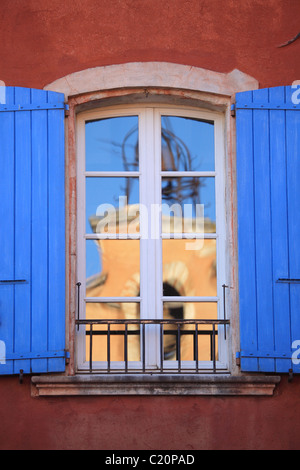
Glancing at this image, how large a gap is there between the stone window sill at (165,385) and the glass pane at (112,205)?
1.09 m

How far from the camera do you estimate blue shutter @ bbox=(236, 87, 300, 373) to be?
497cm

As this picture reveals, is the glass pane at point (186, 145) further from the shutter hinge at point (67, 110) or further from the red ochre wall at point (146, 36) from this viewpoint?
the shutter hinge at point (67, 110)

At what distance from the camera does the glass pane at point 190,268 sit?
5.26 meters

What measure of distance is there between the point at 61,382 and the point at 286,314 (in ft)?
5.25

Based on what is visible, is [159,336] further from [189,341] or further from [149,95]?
[149,95]

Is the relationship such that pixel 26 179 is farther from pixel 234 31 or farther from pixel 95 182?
pixel 234 31

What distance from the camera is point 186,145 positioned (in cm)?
538

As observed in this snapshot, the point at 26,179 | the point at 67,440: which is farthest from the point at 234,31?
the point at 67,440

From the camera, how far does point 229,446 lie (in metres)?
4.91

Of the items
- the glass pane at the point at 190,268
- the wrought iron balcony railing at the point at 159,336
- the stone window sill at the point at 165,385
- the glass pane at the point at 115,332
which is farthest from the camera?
the glass pane at the point at 190,268

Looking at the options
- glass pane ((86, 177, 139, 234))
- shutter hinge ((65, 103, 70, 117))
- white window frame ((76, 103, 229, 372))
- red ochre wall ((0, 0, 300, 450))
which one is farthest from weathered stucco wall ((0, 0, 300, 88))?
glass pane ((86, 177, 139, 234))

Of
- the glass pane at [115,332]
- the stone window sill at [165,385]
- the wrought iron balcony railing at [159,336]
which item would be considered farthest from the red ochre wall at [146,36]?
the stone window sill at [165,385]

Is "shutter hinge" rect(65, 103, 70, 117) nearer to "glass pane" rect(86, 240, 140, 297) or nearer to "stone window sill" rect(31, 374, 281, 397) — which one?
"glass pane" rect(86, 240, 140, 297)

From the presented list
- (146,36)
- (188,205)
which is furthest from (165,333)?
(146,36)
